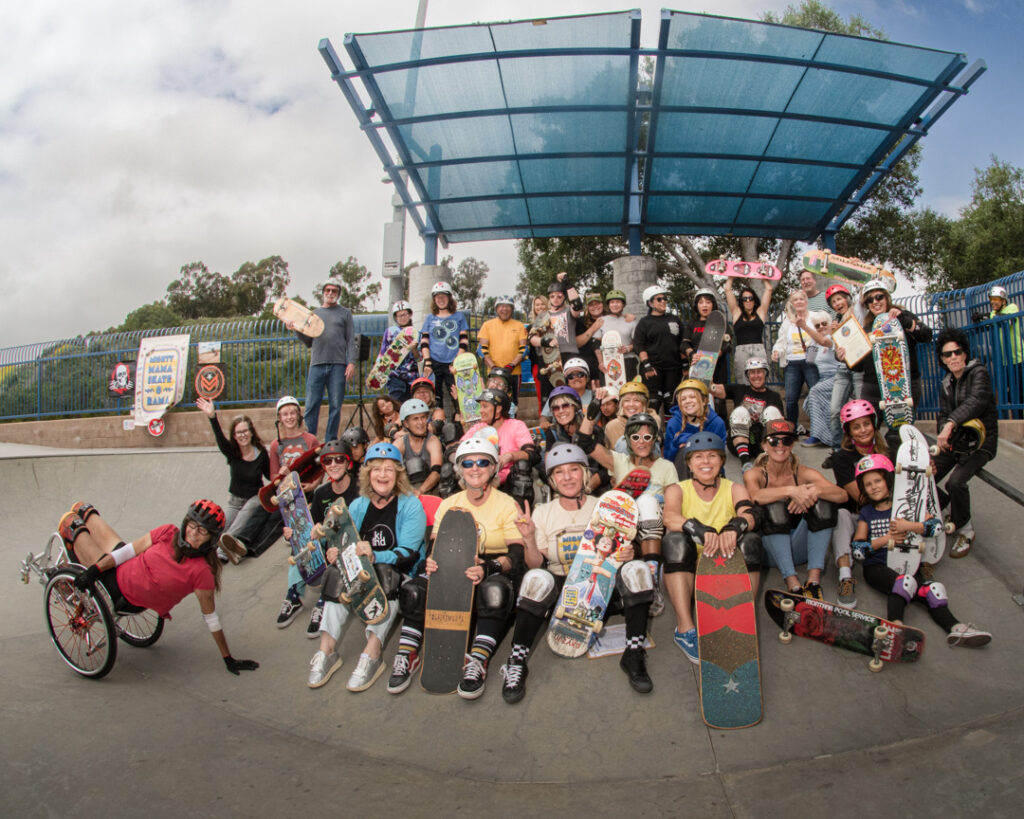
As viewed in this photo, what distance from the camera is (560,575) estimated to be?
3863mm

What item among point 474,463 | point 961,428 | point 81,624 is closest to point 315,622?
point 81,624

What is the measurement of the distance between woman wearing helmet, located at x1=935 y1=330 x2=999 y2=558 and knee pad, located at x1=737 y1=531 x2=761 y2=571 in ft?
5.76

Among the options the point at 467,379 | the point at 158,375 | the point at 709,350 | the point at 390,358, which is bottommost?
the point at 467,379

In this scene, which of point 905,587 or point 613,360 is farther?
point 613,360

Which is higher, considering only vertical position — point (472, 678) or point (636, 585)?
point (636, 585)

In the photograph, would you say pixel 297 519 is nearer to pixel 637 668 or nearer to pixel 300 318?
pixel 637 668

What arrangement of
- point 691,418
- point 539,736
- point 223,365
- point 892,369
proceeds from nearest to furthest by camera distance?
point 539,736 < point 691,418 < point 892,369 < point 223,365

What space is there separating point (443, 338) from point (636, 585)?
4.48 m

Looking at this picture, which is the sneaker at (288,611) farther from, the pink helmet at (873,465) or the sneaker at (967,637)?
the sneaker at (967,637)

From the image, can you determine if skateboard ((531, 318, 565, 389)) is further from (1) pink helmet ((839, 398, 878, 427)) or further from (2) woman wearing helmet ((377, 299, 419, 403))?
(1) pink helmet ((839, 398, 878, 427))

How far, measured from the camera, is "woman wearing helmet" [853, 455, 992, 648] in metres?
3.67

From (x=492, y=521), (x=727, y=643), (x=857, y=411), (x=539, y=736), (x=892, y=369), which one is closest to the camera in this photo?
(x=539, y=736)

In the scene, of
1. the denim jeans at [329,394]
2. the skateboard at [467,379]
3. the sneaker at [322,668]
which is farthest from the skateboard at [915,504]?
the denim jeans at [329,394]

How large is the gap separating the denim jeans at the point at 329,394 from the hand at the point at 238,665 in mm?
3486
